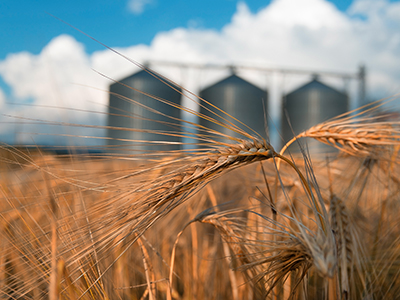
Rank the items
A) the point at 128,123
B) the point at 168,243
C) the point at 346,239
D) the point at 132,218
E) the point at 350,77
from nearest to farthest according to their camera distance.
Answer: the point at 132,218 < the point at 346,239 < the point at 168,243 < the point at 128,123 < the point at 350,77

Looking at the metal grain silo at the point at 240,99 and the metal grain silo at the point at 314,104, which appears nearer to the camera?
the metal grain silo at the point at 240,99

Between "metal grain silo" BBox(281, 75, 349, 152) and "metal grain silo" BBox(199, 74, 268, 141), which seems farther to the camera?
"metal grain silo" BBox(281, 75, 349, 152)

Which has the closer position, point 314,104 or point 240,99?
point 240,99

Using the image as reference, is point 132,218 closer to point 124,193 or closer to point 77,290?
point 124,193

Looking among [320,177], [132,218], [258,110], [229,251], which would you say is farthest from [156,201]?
[258,110]

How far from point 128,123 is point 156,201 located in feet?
24.4

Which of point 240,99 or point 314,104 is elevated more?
point 240,99

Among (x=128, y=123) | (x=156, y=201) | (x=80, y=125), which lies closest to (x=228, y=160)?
(x=156, y=201)

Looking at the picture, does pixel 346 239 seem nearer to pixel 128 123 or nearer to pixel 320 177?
pixel 320 177

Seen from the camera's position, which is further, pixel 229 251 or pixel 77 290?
pixel 229 251

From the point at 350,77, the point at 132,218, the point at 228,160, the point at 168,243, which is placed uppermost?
the point at 350,77

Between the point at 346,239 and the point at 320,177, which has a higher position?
the point at 320,177

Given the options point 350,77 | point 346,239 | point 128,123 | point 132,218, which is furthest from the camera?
point 350,77

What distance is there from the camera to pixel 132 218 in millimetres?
509
